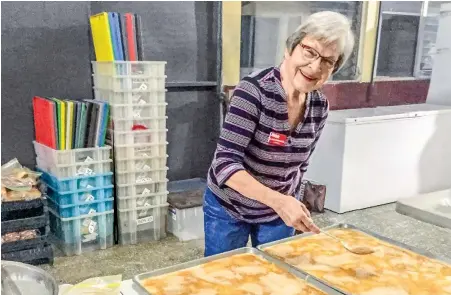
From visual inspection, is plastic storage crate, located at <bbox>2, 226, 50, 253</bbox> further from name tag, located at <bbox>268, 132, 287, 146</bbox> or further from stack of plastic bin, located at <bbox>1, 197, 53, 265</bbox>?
name tag, located at <bbox>268, 132, 287, 146</bbox>

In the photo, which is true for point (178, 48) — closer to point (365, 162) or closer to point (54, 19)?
point (54, 19)

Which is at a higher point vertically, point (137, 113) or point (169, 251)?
point (137, 113)

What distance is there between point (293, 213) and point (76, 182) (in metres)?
1.85

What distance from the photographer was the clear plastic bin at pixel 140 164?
9.77 feet

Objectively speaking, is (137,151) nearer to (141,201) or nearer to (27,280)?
(141,201)

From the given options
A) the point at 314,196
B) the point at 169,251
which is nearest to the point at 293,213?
the point at 169,251

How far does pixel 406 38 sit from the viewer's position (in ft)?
15.3

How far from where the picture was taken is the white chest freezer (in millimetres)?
3648

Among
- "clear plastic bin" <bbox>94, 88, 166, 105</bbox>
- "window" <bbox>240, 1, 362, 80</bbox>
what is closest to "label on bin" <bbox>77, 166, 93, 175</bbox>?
"clear plastic bin" <bbox>94, 88, 166, 105</bbox>

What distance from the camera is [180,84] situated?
11.4 ft

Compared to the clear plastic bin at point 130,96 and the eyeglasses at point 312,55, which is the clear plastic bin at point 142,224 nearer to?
the clear plastic bin at point 130,96

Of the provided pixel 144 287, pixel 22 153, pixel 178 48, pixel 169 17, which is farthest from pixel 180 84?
pixel 144 287

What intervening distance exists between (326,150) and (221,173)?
2.46 metres

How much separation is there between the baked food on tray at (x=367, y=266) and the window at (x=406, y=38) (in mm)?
3311
